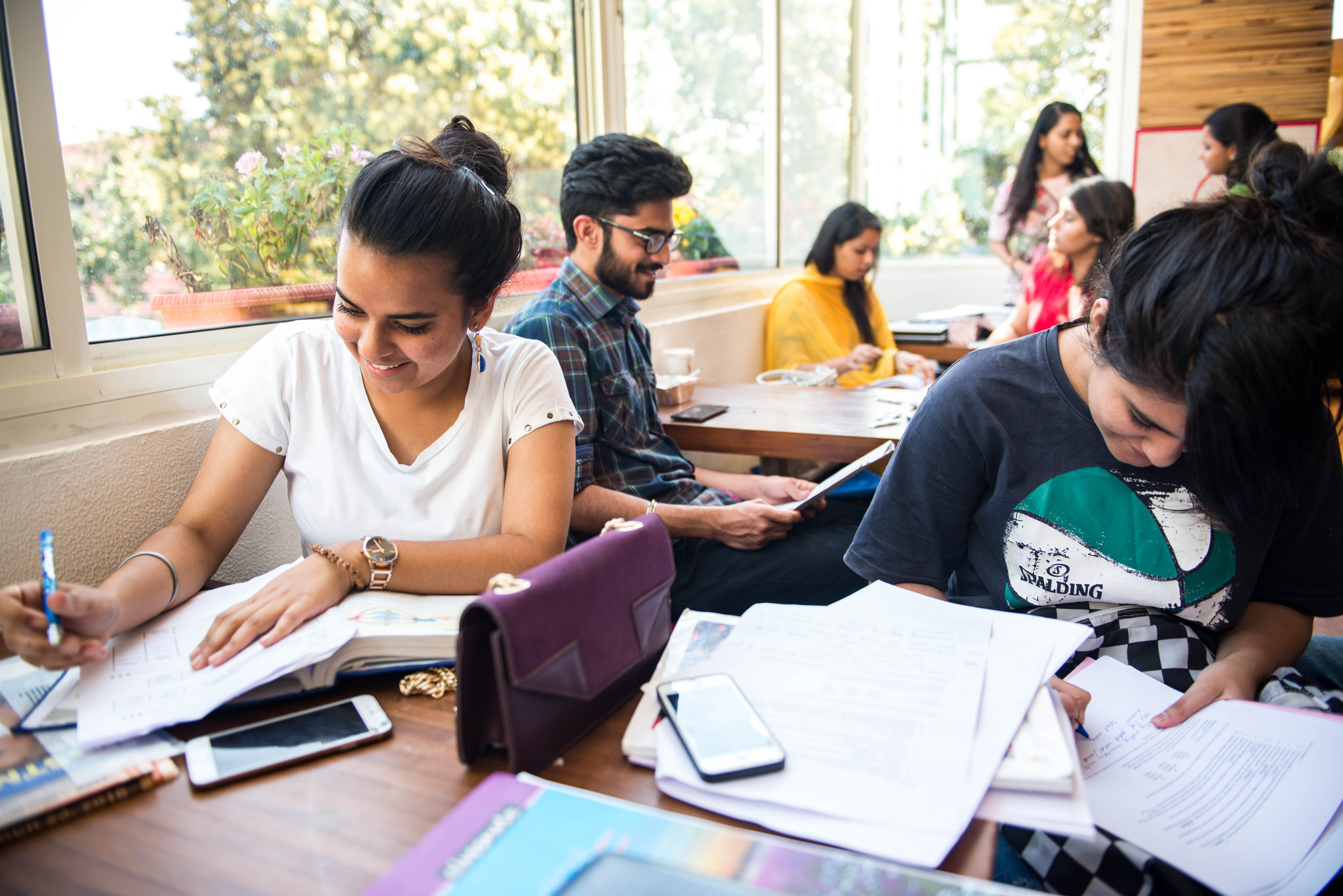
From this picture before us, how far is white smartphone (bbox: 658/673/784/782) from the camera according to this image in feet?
2.23

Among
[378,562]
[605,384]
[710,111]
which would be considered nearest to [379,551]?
[378,562]

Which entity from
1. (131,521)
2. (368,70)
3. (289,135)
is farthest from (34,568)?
(368,70)

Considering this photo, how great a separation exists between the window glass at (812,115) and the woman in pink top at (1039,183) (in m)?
1.02

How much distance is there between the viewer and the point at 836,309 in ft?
11.8

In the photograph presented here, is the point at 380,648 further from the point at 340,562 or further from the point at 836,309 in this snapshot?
the point at 836,309

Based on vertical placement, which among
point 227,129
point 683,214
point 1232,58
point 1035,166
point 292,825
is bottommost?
point 292,825

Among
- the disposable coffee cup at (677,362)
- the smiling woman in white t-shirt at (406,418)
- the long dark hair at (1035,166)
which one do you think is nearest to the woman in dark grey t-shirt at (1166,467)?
the smiling woman in white t-shirt at (406,418)

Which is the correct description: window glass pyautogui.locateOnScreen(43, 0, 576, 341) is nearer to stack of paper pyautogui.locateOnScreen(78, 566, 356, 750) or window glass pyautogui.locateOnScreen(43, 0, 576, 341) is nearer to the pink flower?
the pink flower

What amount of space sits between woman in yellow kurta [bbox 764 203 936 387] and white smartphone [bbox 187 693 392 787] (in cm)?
271

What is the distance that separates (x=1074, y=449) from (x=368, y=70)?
1.78m

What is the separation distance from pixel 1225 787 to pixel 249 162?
1837 millimetres

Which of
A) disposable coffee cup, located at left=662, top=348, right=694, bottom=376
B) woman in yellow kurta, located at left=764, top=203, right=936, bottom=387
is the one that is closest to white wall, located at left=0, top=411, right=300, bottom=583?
disposable coffee cup, located at left=662, top=348, right=694, bottom=376

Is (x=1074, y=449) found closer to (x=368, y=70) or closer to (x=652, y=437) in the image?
(x=652, y=437)

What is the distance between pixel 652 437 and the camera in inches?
78.9
